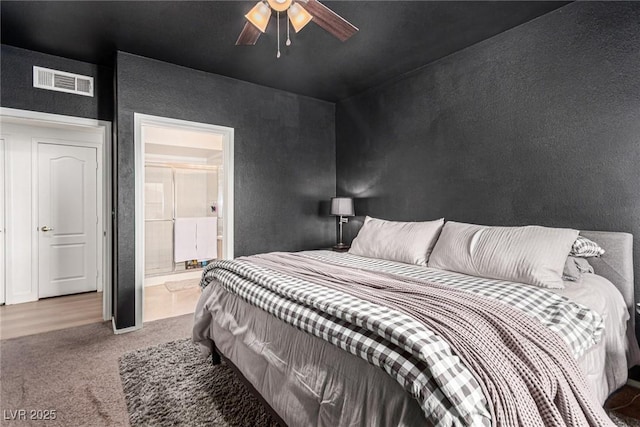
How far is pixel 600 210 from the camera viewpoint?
2.14 m

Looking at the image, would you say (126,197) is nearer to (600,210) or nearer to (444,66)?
(444,66)

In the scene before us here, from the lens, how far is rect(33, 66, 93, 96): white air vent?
9.71 ft

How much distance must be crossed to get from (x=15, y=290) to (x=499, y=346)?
508 centimetres

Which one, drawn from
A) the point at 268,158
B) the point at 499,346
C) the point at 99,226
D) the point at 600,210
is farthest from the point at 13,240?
the point at 600,210

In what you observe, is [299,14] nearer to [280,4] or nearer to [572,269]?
[280,4]

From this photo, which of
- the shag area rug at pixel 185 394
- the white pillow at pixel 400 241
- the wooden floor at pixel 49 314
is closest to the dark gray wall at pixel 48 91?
the wooden floor at pixel 49 314

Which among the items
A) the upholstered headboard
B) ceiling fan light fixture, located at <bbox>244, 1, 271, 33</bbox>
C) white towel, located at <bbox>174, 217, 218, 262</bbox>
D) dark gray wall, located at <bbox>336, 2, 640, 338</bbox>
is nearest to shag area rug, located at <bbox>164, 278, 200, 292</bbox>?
white towel, located at <bbox>174, 217, 218, 262</bbox>

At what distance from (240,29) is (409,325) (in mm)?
2680

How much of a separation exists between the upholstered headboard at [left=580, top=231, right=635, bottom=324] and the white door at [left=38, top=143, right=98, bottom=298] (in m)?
5.37

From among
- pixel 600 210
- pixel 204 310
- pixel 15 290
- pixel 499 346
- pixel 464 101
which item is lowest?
pixel 15 290

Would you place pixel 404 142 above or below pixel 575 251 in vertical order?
above

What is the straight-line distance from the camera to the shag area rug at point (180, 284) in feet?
14.8

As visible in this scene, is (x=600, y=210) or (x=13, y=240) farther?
(x=13, y=240)

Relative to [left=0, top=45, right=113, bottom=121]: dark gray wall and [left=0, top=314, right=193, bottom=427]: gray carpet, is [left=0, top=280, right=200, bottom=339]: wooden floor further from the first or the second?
[left=0, top=45, right=113, bottom=121]: dark gray wall
